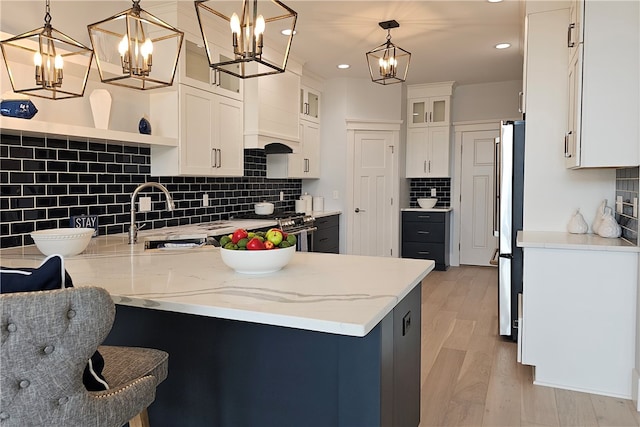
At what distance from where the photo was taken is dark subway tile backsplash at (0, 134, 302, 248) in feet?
9.32

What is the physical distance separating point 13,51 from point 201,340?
1970 mm

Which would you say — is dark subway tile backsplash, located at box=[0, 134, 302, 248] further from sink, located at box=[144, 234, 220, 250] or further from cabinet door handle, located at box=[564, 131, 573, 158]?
cabinet door handle, located at box=[564, 131, 573, 158]

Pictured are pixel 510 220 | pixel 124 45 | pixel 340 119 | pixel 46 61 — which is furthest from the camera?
pixel 340 119

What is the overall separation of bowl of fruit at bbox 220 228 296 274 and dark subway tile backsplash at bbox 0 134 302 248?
1.70 metres

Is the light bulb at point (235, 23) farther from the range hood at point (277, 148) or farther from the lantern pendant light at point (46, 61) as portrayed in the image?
the range hood at point (277, 148)

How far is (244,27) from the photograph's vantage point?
1700 millimetres

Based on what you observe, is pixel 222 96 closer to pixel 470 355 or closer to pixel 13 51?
pixel 13 51

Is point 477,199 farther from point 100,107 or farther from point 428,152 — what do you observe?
point 100,107

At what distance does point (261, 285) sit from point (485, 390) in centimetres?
184

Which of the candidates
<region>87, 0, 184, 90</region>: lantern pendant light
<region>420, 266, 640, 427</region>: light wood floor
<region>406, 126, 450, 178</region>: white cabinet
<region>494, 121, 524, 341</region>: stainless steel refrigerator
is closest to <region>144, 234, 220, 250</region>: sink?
<region>87, 0, 184, 90</region>: lantern pendant light

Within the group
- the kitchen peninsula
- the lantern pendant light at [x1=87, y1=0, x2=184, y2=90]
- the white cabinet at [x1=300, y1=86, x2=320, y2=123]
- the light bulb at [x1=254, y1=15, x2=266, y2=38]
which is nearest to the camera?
the kitchen peninsula

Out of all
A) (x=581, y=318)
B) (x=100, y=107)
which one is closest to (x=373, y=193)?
(x=581, y=318)

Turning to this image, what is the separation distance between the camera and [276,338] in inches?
65.2

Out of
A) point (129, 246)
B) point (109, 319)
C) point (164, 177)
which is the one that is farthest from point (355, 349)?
point (164, 177)
